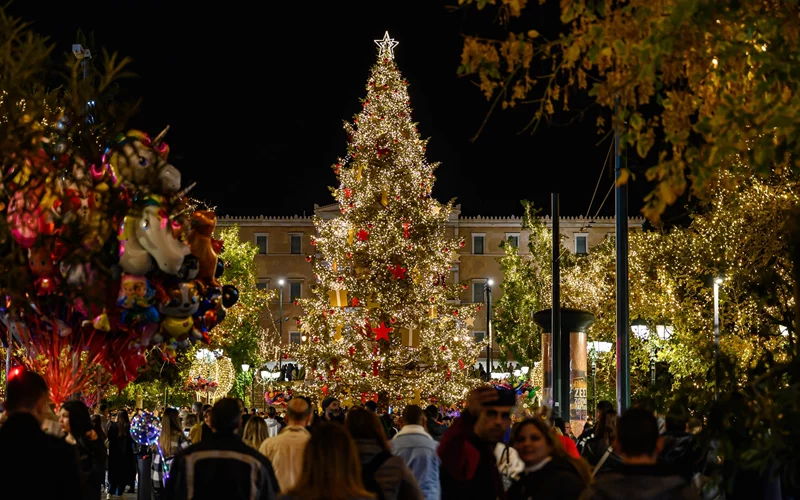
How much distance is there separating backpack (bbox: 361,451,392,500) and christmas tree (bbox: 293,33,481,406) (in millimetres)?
29146

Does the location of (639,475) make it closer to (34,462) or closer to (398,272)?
(34,462)

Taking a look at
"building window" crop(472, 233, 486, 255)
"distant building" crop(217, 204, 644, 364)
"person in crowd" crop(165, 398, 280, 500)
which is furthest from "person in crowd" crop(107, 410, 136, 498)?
"building window" crop(472, 233, 486, 255)

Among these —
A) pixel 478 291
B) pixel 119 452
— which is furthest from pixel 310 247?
pixel 119 452

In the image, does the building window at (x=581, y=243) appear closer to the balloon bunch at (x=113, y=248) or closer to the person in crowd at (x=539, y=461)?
the balloon bunch at (x=113, y=248)

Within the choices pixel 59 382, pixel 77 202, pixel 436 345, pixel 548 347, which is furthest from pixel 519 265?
pixel 77 202

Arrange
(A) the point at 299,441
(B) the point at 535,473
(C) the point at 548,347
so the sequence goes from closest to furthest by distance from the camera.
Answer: (B) the point at 535,473, (A) the point at 299,441, (C) the point at 548,347

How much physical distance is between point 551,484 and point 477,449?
128cm

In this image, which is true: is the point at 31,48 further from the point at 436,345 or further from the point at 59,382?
the point at 436,345

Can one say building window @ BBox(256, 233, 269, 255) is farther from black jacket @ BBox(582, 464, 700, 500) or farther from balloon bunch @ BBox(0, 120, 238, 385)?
black jacket @ BBox(582, 464, 700, 500)

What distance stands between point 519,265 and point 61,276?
55465 mm

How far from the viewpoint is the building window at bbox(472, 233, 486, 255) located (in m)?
97.8

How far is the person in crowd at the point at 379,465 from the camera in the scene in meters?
7.82

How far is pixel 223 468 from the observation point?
26.1ft

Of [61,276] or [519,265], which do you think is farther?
[519,265]
